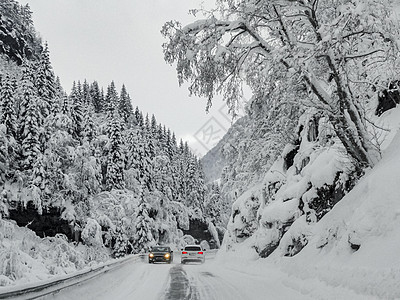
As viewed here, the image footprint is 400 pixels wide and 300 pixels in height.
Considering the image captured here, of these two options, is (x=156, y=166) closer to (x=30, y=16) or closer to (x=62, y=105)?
(x=62, y=105)

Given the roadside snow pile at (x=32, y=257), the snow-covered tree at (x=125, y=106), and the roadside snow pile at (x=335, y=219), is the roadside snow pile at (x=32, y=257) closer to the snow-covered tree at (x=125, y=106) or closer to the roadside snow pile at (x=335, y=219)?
the roadside snow pile at (x=335, y=219)

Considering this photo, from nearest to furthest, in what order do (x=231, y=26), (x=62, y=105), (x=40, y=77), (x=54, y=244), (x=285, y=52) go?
(x=285, y=52) → (x=231, y=26) → (x=54, y=244) → (x=62, y=105) → (x=40, y=77)

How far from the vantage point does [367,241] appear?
893 centimetres

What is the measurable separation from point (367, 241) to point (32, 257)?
19.9m

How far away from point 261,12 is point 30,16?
122299 mm

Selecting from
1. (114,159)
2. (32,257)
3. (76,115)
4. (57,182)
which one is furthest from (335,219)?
(114,159)

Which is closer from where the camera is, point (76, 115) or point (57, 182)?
point (57, 182)

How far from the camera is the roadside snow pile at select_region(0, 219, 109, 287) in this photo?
614 inches

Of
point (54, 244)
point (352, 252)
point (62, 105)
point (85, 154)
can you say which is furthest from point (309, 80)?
point (62, 105)

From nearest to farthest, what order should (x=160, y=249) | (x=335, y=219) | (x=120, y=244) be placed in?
(x=335, y=219) < (x=160, y=249) < (x=120, y=244)

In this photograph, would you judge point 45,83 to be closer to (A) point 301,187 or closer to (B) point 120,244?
(B) point 120,244

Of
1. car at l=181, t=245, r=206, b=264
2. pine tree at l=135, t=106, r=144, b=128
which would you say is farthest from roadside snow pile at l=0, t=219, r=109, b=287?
pine tree at l=135, t=106, r=144, b=128

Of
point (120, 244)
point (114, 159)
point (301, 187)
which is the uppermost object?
point (114, 159)

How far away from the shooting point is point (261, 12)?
385 inches
